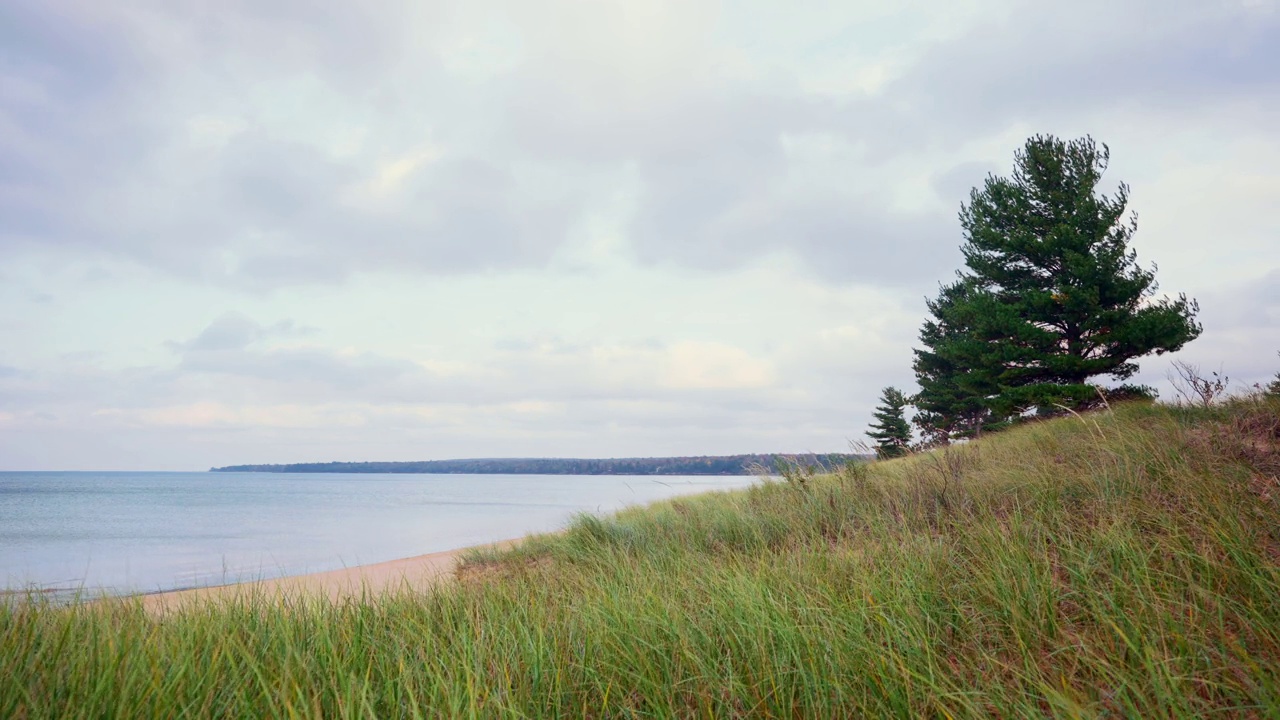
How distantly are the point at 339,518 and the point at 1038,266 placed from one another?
33.1 meters

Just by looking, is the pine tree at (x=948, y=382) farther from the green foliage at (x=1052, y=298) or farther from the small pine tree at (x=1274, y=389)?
the small pine tree at (x=1274, y=389)

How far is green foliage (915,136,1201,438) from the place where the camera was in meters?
17.7

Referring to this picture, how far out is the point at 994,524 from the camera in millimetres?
4391

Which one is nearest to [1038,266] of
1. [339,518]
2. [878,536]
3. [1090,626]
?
[878,536]

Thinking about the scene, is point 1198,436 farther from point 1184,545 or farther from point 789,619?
point 789,619

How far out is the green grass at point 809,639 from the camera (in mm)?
2334

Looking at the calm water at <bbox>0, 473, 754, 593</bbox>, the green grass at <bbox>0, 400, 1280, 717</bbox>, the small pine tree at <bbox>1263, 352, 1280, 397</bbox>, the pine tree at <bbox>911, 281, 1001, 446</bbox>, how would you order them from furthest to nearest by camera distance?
the pine tree at <bbox>911, 281, 1001, 446</bbox> → the calm water at <bbox>0, 473, 754, 593</bbox> → the small pine tree at <bbox>1263, 352, 1280, 397</bbox> → the green grass at <bbox>0, 400, 1280, 717</bbox>

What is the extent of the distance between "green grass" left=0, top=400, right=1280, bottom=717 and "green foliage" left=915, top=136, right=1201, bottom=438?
1435cm

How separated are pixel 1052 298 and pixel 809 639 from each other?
1888 centimetres

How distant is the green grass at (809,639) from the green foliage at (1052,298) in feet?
47.1

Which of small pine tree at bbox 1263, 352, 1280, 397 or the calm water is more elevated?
small pine tree at bbox 1263, 352, 1280, 397

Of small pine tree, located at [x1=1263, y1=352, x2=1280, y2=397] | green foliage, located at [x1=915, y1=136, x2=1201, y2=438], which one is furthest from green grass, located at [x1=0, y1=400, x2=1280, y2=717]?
green foliage, located at [x1=915, y1=136, x2=1201, y2=438]

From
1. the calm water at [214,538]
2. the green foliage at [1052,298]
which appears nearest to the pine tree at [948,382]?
the green foliage at [1052,298]

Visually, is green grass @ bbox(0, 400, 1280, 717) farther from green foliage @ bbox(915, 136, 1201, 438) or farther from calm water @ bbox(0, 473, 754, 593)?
green foliage @ bbox(915, 136, 1201, 438)
